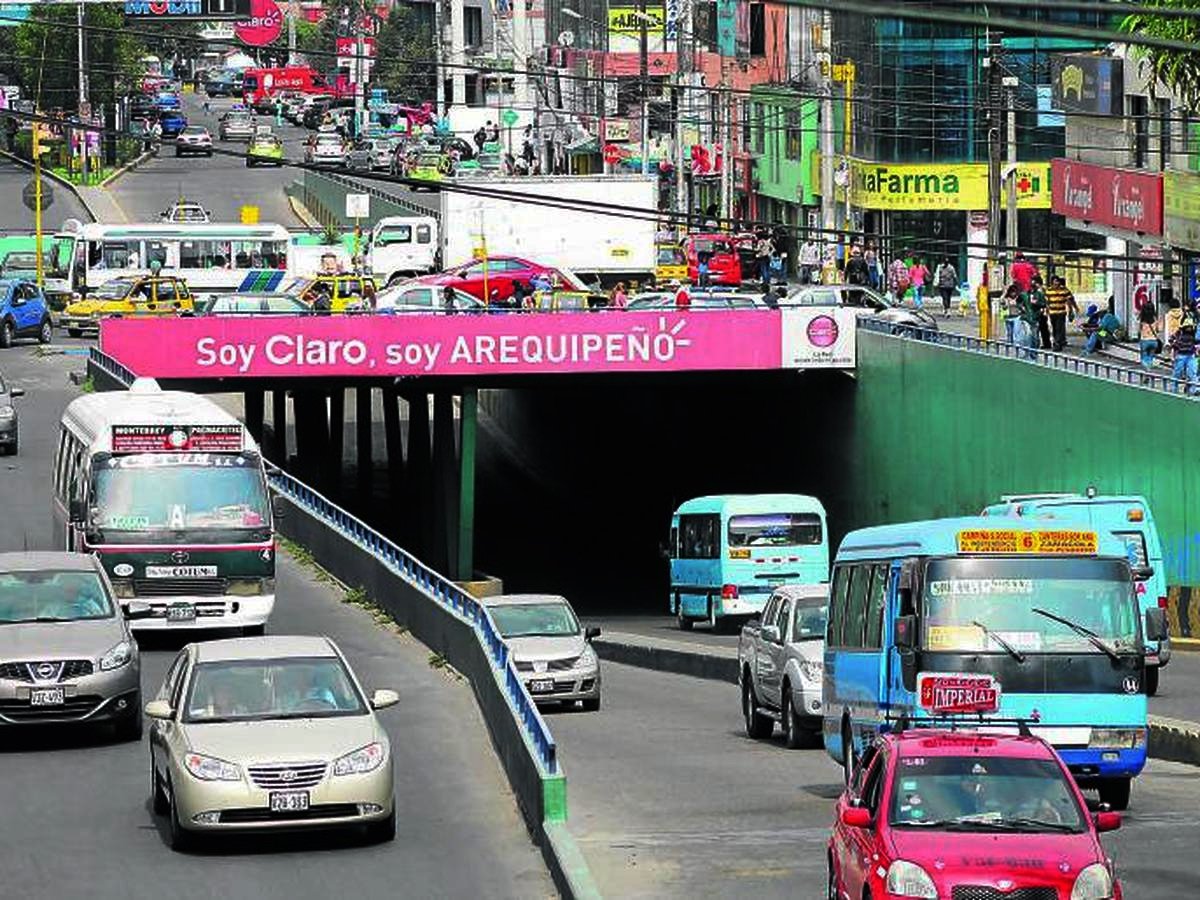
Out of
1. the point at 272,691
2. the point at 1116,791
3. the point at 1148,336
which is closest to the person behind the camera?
the point at 272,691

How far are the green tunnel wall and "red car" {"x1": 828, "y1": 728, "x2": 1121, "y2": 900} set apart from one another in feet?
80.7

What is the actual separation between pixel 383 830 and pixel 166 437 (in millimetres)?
11853

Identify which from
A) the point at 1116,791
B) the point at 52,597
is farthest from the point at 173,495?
the point at 1116,791

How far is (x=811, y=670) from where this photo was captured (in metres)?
27.7

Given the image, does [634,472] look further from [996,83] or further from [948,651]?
[948,651]

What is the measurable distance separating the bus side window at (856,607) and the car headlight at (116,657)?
6243 mm

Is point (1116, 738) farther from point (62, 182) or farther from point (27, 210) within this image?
point (62, 182)

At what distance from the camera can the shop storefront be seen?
62.6 metres

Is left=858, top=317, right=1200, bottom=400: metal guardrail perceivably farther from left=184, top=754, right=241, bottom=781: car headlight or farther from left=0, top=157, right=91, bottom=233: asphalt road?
left=0, top=157, right=91, bottom=233: asphalt road

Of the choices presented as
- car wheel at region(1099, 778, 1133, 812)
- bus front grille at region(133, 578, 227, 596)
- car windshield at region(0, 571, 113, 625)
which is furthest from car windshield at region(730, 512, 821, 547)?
car wheel at region(1099, 778, 1133, 812)

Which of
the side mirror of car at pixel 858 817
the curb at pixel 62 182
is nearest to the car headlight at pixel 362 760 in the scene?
the side mirror of car at pixel 858 817

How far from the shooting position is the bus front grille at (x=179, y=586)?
102 ft

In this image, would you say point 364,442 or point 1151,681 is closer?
point 1151,681

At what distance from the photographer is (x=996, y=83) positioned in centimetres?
5694
